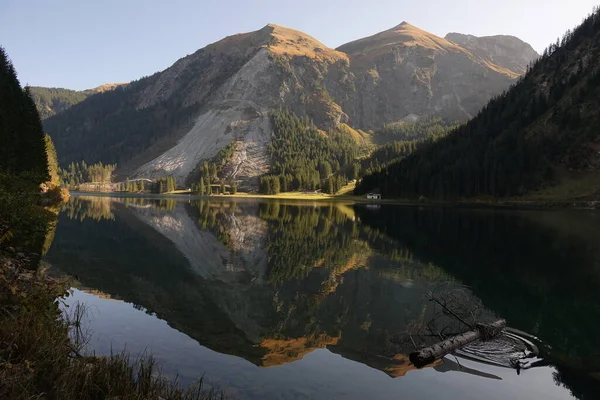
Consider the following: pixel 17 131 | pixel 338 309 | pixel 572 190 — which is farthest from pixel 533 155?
pixel 17 131

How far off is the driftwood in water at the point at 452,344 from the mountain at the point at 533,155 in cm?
15031

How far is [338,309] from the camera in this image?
84.7 feet

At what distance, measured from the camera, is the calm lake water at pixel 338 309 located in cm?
1591

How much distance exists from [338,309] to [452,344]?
9172mm

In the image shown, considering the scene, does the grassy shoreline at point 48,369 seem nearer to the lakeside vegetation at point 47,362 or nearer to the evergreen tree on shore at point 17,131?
the lakeside vegetation at point 47,362

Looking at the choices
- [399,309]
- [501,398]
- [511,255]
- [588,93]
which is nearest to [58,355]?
[501,398]

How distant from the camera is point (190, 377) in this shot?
15.2 m

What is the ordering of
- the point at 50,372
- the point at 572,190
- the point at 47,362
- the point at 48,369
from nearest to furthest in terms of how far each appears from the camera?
the point at 50,372
the point at 48,369
the point at 47,362
the point at 572,190

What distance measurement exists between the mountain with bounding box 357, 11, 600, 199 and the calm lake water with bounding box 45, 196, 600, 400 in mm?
116032

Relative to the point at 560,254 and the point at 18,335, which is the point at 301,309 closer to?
the point at 18,335

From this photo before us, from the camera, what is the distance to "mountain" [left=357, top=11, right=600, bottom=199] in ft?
520

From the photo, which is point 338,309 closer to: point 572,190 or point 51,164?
point 51,164

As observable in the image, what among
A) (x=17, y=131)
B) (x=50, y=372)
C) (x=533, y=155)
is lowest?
(x=50, y=372)

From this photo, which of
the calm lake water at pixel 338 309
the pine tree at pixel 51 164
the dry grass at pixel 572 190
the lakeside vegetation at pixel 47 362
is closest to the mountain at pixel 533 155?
the dry grass at pixel 572 190
